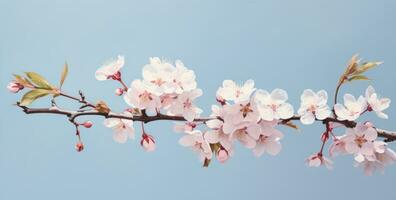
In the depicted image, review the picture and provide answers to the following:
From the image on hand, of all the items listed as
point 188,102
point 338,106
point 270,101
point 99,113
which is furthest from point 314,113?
point 99,113

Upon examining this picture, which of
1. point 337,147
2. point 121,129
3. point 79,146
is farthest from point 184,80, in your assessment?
A: point 337,147

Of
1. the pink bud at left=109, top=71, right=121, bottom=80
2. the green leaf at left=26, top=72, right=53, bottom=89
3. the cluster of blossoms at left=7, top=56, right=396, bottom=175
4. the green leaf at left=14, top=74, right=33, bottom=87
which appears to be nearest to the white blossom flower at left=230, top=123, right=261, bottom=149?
the cluster of blossoms at left=7, top=56, right=396, bottom=175

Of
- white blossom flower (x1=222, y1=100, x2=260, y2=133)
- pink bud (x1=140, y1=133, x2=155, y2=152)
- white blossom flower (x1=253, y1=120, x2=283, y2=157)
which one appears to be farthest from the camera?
pink bud (x1=140, y1=133, x2=155, y2=152)

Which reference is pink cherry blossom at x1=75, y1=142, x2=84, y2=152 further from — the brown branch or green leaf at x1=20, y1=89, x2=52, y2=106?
green leaf at x1=20, y1=89, x2=52, y2=106

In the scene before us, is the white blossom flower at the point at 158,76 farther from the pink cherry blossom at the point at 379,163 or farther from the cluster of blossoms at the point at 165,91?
the pink cherry blossom at the point at 379,163

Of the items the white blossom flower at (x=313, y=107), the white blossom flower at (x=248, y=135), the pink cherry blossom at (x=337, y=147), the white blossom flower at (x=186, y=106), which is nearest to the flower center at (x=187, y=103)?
the white blossom flower at (x=186, y=106)

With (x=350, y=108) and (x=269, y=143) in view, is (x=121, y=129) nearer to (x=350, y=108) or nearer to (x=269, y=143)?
(x=269, y=143)
